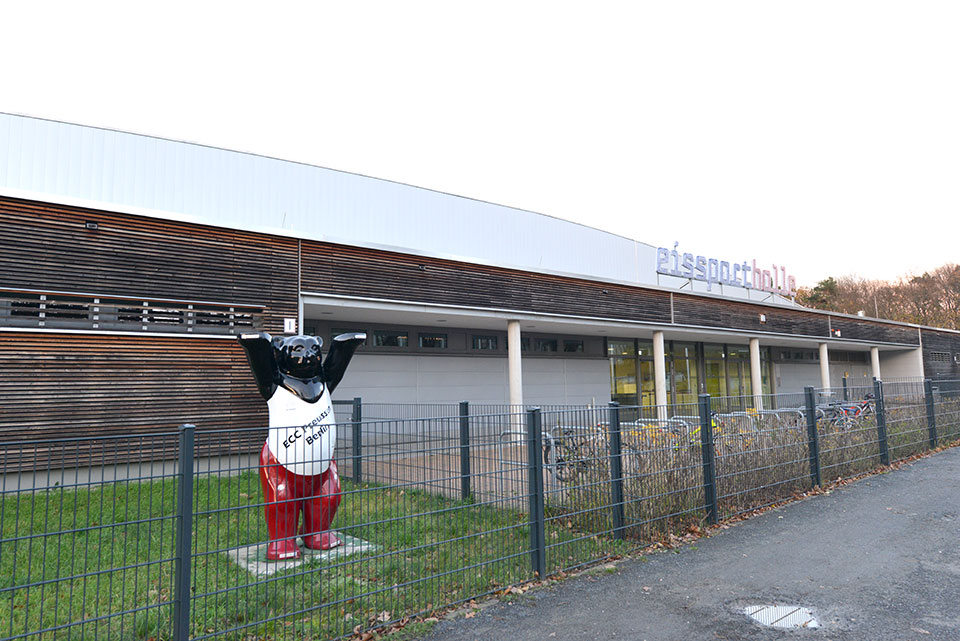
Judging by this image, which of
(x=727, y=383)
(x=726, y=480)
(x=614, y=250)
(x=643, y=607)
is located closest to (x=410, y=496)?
(x=643, y=607)

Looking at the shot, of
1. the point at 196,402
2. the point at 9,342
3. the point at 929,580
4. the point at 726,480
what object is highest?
the point at 9,342

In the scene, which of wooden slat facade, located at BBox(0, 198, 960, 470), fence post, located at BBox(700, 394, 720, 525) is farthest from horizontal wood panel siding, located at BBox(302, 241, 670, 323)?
fence post, located at BBox(700, 394, 720, 525)

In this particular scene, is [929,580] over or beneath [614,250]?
beneath

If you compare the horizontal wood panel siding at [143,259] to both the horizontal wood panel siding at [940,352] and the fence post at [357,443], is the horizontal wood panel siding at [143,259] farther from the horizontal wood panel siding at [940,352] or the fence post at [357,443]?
the horizontal wood panel siding at [940,352]

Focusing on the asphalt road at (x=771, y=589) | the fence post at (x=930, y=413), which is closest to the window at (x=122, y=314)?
the asphalt road at (x=771, y=589)

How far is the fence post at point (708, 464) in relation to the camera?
6.64 m

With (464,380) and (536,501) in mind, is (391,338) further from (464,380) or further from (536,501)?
(536,501)

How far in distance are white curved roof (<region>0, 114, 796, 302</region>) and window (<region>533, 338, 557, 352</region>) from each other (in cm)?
229

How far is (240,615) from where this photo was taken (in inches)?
168

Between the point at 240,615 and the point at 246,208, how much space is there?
16493mm

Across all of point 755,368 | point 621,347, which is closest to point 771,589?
point 621,347

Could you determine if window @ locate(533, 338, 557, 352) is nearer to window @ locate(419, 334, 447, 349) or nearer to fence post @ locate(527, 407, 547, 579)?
window @ locate(419, 334, 447, 349)

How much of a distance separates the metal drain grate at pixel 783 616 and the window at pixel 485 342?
1286 centimetres

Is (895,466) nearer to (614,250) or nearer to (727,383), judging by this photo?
(727,383)
